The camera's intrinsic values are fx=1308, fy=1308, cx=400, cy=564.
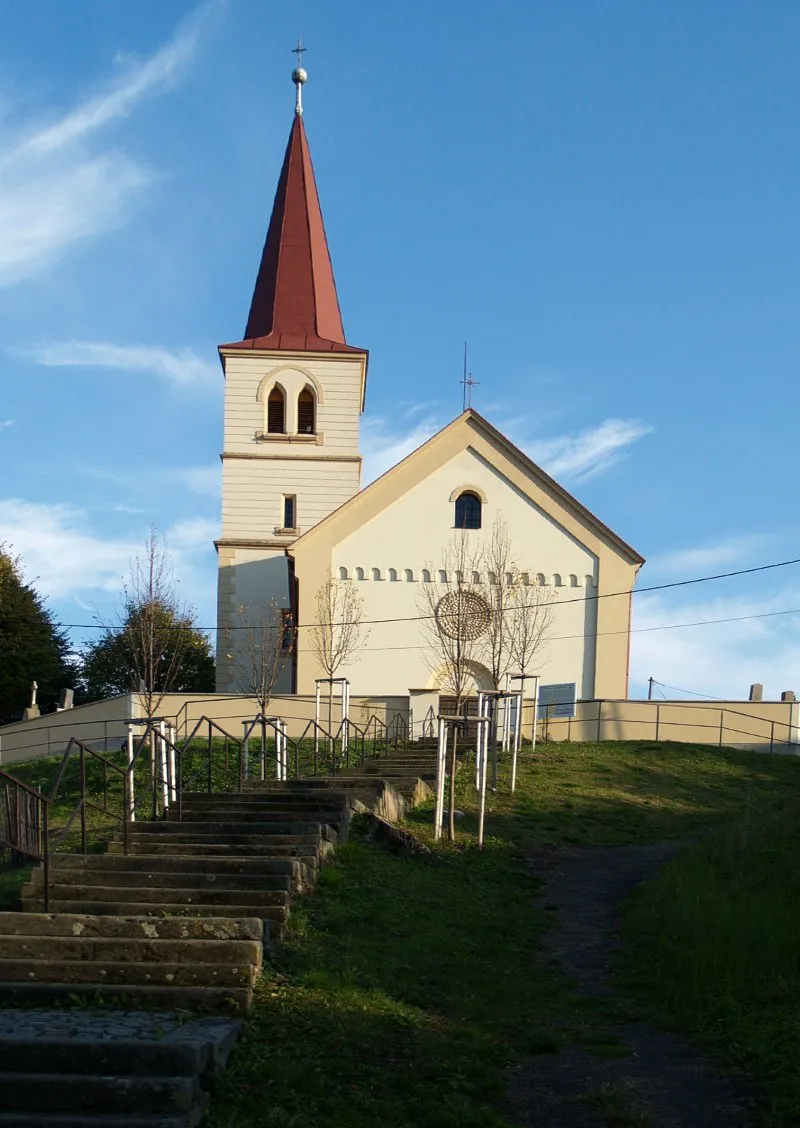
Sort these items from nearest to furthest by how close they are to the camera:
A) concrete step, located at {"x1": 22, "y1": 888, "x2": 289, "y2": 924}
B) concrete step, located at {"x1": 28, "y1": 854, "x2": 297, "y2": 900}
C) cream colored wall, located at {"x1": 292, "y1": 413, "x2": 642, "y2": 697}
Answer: concrete step, located at {"x1": 22, "y1": 888, "x2": 289, "y2": 924}, concrete step, located at {"x1": 28, "y1": 854, "x2": 297, "y2": 900}, cream colored wall, located at {"x1": 292, "y1": 413, "x2": 642, "y2": 697}

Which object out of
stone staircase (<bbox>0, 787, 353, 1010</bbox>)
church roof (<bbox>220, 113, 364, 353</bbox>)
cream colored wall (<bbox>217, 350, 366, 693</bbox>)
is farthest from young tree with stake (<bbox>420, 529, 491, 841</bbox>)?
stone staircase (<bbox>0, 787, 353, 1010</bbox>)

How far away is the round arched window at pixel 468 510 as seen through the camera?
36.7m

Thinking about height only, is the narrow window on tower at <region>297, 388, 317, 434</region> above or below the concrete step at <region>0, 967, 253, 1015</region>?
above

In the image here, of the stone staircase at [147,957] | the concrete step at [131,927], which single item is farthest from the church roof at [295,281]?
the concrete step at [131,927]

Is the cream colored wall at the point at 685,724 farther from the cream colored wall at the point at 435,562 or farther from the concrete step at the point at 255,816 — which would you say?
the concrete step at the point at 255,816

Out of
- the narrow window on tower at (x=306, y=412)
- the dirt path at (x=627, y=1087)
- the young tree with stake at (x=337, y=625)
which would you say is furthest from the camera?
the narrow window on tower at (x=306, y=412)

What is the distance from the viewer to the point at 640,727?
31781mm

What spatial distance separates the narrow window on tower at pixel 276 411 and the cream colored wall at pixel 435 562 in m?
10.1

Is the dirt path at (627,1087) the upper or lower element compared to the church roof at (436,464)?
lower

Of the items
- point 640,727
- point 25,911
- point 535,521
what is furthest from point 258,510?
point 25,911

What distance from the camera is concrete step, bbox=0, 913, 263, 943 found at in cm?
942

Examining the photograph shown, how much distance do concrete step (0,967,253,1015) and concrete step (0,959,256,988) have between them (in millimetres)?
302

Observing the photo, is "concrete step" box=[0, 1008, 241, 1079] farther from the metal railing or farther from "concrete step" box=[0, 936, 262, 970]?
the metal railing

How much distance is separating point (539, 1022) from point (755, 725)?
78.9ft
